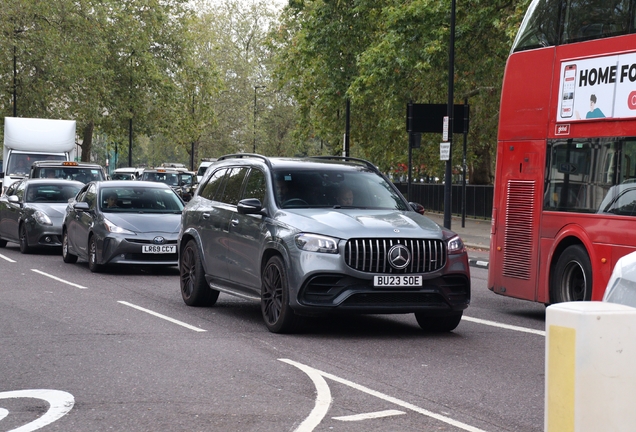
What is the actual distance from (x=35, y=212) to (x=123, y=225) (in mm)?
5305

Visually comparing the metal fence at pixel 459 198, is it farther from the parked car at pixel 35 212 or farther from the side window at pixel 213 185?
the side window at pixel 213 185

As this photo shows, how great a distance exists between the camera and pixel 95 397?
295 inches

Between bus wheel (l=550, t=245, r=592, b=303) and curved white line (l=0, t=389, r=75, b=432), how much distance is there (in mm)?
6349

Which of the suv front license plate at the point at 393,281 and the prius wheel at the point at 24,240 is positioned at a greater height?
the suv front license plate at the point at 393,281

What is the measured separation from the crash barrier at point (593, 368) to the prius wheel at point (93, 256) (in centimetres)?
1491

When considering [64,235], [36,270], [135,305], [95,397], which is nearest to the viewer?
[95,397]

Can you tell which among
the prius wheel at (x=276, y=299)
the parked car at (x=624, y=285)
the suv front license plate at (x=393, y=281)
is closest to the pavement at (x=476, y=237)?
the prius wheel at (x=276, y=299)

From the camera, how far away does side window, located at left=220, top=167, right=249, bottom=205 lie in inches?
501

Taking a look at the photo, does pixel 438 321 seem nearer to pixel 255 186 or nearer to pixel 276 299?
pixel 276 299

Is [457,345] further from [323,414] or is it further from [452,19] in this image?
[452,19]

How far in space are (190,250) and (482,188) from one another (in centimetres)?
3056

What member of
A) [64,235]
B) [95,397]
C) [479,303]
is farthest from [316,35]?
[95,397]

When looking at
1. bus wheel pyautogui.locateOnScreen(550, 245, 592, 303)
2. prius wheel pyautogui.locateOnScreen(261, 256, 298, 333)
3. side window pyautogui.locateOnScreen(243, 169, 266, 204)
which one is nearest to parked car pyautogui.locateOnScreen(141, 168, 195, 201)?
side window pyautogui.locateOnScreen(243, 169, 266, 204)

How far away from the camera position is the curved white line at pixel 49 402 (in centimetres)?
663
